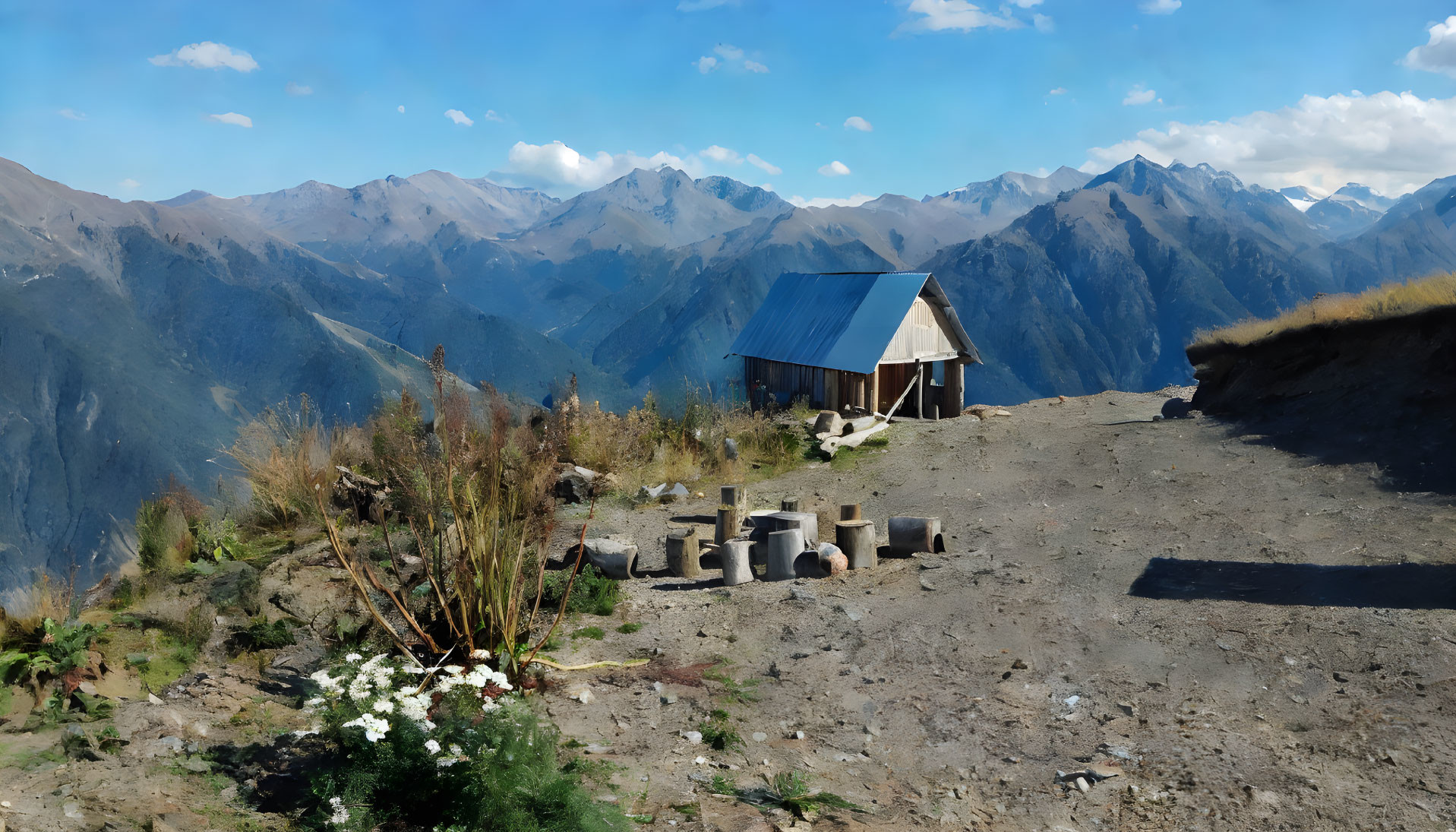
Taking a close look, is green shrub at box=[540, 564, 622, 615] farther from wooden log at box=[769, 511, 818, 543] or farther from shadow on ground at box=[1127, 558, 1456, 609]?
shadow on ground at box=[1127, 558, 1456, 609]

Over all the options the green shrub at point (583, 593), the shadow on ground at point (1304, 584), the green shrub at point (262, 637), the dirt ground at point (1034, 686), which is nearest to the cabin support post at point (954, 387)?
the dirt ground at point (1034, 686)

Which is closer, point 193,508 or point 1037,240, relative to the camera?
point 193,508

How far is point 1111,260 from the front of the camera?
11156cm

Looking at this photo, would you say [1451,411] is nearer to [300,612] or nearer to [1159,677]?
[1159,677]

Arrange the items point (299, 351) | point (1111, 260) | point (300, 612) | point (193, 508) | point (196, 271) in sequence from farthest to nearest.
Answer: point (1111, 260) → point (196, 271) → point (299, 351) → point (193, 508) → point (300, 612)

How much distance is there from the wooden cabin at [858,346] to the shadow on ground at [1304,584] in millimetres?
9883

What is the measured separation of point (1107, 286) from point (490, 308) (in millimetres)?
120407

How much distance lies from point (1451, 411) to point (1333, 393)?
6.99 ft

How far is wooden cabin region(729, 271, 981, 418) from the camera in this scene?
17.0 meters

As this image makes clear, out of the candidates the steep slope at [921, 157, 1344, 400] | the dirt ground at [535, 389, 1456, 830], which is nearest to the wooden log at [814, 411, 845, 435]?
the dirt ground at [535, 389, 1456, 830]

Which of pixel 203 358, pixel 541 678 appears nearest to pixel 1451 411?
pixel 541 678

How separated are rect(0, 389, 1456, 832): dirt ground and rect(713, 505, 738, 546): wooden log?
699 mm

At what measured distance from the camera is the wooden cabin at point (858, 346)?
55.9 feet

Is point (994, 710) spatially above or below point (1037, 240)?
below
